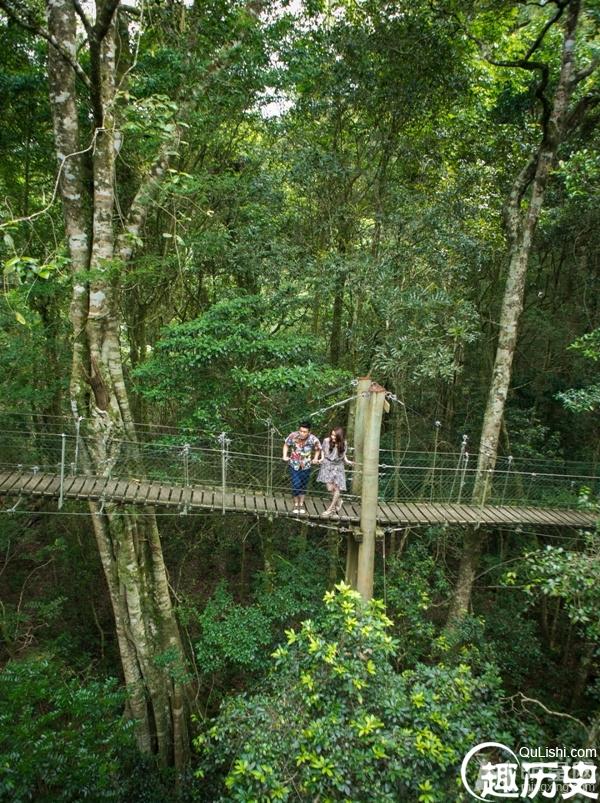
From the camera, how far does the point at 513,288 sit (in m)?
4.02

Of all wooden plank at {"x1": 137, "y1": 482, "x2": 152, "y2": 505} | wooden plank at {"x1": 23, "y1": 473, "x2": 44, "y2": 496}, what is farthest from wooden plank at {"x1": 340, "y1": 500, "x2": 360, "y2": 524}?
wooden plank at {"x1": 23, "y1": 473, "x2": 44, "y2": 496}

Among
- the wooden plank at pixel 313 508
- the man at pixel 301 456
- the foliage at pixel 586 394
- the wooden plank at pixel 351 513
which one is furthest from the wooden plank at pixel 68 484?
the foliage at pixel 586 394

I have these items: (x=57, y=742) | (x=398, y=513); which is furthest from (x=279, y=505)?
(x=57, y=742)

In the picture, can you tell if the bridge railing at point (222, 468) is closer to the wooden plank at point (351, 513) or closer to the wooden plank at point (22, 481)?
the wooden plank at point (22, 481)

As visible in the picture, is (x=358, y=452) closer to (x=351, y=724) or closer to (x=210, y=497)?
(x=210, y=497)

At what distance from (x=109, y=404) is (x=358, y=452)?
1988 millimetres

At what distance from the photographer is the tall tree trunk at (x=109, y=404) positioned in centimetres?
339

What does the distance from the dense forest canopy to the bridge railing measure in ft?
0.21

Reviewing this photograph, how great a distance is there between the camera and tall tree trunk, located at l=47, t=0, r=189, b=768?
339 centimetres

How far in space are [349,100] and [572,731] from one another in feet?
17.6

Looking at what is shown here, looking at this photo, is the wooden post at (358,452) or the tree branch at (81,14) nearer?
the tree branch at (81,14)

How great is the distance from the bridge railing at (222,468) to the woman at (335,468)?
111mm

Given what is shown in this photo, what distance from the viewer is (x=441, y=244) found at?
439 centimetres

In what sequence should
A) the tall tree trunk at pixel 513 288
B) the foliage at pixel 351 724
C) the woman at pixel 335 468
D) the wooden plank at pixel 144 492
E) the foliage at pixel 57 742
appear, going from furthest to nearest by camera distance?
1. the tall tree trunk at pixel 513 288
2. the woman at pixel 335 468
3. the wooden plank at pixel 144 492
4. the foliage at pixel 57 742
5. the foliage at pixel 351 724
